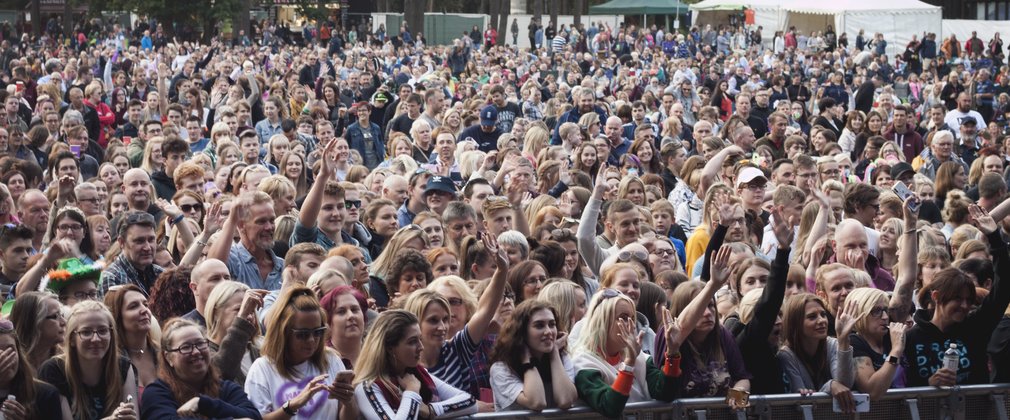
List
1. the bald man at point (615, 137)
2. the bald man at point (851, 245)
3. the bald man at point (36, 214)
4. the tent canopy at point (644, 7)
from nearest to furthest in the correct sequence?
the bald man at point (851, 245) → the bald man at point (36, 214) → the bald man at point (615, 137) → the tent canopy at point (644, 7)

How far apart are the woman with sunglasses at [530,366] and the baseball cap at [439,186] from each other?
4291mm

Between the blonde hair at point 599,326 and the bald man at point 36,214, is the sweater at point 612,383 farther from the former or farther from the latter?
the bald man at point 36,214

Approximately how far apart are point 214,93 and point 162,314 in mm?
13474

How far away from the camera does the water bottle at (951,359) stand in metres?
7.38

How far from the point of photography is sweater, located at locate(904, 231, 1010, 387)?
24.5ft

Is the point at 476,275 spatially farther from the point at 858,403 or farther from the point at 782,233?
the point at 858,403

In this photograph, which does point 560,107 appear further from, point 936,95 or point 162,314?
point 162,314

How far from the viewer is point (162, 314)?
756cm

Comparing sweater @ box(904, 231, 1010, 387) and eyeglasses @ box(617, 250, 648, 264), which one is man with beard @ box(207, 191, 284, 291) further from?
sweater @ box(904, 231, 1010, 387)

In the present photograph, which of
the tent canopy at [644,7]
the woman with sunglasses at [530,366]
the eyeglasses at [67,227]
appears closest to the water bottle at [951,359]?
the woman with sunglasses at [530,366]

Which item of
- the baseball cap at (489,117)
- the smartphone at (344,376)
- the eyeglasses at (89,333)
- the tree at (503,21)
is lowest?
the smartphone at (344,376)

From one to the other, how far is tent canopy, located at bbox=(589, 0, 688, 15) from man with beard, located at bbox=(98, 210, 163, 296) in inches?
2023

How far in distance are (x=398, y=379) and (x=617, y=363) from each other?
1154 mm

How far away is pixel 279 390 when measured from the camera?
20.4 feet
